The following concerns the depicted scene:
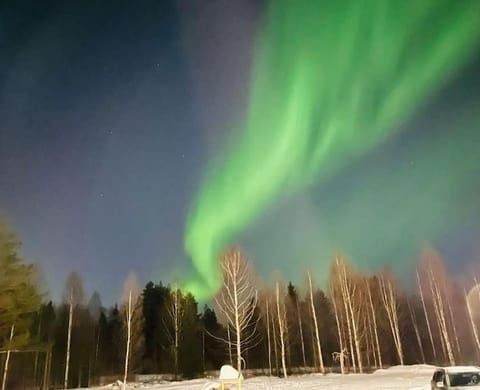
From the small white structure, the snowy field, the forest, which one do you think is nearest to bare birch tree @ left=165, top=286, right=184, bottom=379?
the forest

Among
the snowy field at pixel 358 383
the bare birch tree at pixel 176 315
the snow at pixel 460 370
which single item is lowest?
the snowy field at pixel 358 383

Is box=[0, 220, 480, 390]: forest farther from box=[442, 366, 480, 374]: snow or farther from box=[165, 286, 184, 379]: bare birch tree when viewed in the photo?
box=[442, 366, 480, 374]: snow

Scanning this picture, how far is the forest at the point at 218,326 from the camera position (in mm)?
33125

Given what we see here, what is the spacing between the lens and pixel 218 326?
70.7 metres

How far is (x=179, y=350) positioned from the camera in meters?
51.0

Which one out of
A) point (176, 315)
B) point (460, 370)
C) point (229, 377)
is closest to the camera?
point (460, 370)

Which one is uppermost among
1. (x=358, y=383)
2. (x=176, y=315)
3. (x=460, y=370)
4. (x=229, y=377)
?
(x=176, y=315)

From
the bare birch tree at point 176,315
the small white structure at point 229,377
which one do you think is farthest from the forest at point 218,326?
the small white structure at point 229,377

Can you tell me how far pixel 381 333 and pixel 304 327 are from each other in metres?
12.4

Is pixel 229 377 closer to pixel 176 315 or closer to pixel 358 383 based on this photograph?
pixel 358 383

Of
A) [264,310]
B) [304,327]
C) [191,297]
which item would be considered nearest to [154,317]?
[191,297]

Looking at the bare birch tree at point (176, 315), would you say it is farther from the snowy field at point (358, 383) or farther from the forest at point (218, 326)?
the snowy field at point (358, 383)

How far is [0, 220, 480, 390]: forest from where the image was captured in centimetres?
3312

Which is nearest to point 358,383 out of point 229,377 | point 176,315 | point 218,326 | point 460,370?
point 229,377
